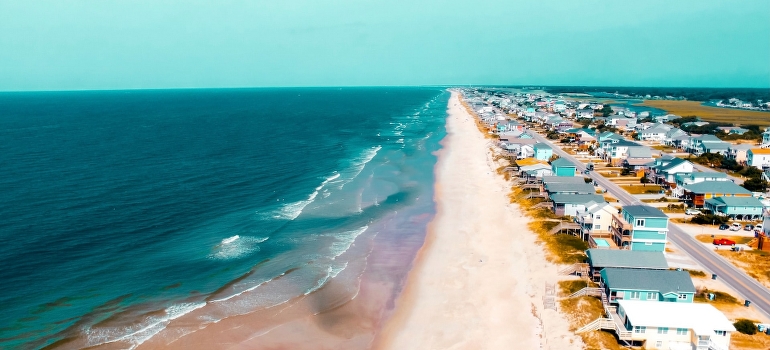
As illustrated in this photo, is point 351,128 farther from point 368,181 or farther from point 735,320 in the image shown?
point 735,320

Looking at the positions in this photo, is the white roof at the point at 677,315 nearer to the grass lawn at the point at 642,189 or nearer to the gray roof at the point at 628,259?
the gray roof at the point at 628,259

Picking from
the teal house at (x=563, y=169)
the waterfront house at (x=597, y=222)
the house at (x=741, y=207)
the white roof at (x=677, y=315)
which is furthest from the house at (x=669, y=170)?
the white roof at (x=677, y=315)

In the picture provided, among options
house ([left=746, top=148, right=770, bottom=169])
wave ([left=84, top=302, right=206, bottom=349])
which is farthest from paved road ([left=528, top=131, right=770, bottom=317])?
house ([left=746, top=148, right=770, bottom=169])

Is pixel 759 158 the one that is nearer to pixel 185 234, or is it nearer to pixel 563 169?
pixel 563 169

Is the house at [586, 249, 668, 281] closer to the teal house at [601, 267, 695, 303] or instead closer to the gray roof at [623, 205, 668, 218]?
the teal house at [601, 267, 695, 303]

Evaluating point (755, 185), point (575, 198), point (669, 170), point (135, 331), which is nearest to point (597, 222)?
point (575, 198)

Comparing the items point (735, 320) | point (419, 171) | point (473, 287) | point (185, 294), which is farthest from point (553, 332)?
point (419, 171)

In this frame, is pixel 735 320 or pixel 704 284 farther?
pixel 704 284
